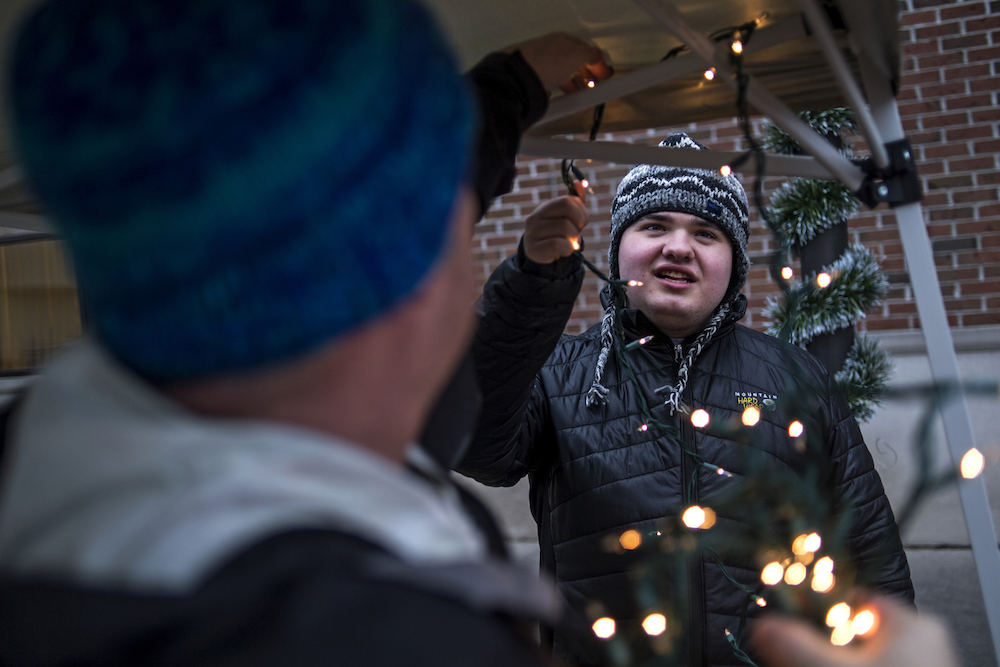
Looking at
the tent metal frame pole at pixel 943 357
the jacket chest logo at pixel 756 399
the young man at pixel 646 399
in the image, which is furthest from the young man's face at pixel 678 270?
the tent metal frame pole at pixel 943 357

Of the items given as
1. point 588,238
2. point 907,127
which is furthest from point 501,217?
point 907,127

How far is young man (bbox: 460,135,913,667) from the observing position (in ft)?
5.10

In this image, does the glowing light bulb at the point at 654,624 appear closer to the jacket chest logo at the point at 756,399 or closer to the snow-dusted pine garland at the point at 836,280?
the jacket chest logo at the point at 756,399

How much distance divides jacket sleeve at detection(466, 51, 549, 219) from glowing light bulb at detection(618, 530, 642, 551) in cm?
87

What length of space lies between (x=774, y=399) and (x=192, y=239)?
1.61m

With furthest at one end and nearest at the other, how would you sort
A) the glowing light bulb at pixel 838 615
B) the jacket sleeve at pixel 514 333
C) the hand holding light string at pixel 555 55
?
the jacket sleeve at pixel 514 333 < the hand holding light string at pixel 555 55 < the glowing light bulb at pixel 838 615

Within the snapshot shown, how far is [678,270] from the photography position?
6.06ft

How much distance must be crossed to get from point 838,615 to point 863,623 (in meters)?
0.02

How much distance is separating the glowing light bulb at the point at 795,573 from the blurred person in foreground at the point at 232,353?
0.57m

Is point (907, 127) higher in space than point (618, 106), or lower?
higher

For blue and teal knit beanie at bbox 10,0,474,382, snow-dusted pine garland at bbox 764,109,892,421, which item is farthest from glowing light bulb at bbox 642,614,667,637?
snow-dusted pine garland at bbox 764,109,892,421

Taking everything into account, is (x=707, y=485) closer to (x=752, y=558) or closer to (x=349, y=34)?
(x=752, y=558)

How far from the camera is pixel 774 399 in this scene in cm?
179

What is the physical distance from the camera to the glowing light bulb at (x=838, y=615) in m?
0.70
